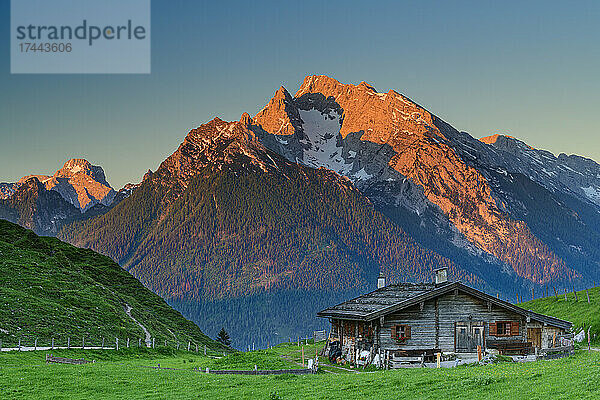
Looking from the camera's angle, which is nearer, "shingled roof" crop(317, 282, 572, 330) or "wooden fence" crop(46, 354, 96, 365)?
"shingled roof" crop(317, 282, 572, 330)

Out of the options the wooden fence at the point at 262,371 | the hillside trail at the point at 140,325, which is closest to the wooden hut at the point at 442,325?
the wooden fence at the point at 262,371

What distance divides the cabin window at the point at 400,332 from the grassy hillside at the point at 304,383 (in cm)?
595

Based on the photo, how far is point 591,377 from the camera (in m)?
28.6

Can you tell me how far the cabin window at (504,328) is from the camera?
55625mm

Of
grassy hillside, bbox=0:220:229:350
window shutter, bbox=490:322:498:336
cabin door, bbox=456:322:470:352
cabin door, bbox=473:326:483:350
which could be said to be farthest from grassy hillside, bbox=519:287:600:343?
grassy hillside, bbox=0:220:229:350

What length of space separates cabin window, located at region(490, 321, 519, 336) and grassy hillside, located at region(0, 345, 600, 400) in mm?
13369

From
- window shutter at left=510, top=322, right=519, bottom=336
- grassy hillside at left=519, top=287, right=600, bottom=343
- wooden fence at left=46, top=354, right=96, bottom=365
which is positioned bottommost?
wooden fence at left=46, top=354, right=96, bottom=365

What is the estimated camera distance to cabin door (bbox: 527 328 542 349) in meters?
57.2

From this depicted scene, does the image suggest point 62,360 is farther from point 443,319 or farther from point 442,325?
point 443,319

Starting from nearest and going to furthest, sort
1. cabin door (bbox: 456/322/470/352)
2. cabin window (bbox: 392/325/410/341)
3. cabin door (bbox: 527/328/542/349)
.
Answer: cabin window (bbox: 392/325/410/341)
cabin door (bbox: 456/322/470/352)
cabin door (bbox: 527/328/542/349)

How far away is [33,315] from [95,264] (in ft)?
279

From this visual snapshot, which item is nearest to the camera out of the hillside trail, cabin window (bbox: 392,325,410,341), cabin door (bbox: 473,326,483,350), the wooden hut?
the wooden hut

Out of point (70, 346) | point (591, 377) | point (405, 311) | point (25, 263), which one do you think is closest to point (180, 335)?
point (25, 263)

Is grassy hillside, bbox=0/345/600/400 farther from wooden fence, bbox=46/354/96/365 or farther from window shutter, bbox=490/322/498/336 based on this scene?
window shutter, bbox=490/322/498/336
